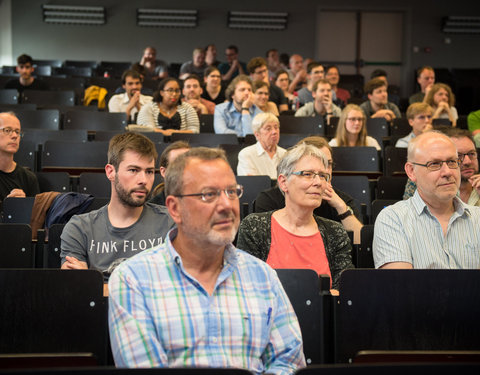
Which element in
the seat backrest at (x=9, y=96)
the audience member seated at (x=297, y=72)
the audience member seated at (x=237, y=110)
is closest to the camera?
the audience member seated at (x=237, y=110)

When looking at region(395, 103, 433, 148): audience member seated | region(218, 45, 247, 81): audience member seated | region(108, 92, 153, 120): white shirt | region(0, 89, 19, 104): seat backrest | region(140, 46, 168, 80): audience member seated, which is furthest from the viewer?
region(218, 45, 247, 81): audience member seated

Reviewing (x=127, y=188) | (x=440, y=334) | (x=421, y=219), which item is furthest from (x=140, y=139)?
(x=440, y=334)

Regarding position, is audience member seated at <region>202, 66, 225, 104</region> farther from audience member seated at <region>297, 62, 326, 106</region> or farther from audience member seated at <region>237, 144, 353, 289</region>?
audience member seated at <region>237, 144, 353, 289</region>

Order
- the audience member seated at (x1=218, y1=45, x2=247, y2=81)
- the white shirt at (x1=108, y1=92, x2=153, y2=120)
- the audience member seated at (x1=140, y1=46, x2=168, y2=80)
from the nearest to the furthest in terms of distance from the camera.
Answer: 1. the white shirt at (x1=108, y1=92, x2=153, y2=120)
2. the audience member seated at (x1=140, y1=46, x2=168, y2=80)
3. the audience member seated at (x1=218, y1=45, x2=247, y2=81)

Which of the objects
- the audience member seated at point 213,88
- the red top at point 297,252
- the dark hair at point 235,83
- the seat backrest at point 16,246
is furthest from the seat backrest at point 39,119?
the red top at point 297,252

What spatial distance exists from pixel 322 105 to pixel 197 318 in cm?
532

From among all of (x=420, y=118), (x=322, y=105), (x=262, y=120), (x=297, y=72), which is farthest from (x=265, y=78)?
(x=262, y=120)

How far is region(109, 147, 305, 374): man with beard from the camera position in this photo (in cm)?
175

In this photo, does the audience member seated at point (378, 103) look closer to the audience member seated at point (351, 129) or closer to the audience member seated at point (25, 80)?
the audience member seated at point (351, 129)

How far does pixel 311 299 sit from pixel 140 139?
1038mm

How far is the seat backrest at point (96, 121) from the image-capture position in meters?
6.21

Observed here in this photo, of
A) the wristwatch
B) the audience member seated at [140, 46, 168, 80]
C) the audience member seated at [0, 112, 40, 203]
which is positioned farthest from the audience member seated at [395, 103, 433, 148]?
the audience member seated at [140, 46, 168, 80]

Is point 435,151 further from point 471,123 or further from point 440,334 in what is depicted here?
point 471,123

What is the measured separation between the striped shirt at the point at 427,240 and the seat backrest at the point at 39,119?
4.30 m
